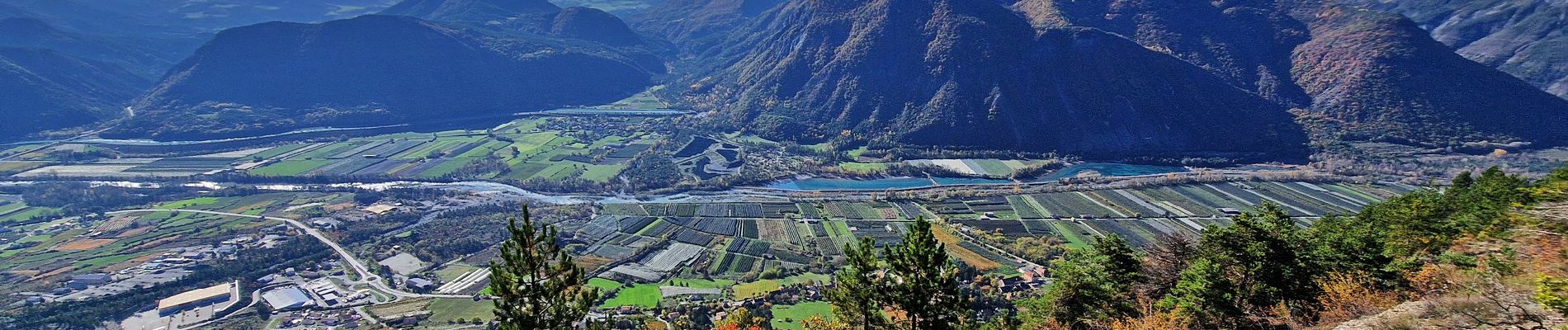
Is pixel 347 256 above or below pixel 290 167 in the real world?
below

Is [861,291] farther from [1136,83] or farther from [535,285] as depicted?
[1136,83]

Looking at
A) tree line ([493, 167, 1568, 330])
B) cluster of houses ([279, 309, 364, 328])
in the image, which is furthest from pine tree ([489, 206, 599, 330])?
cluster of houses ([279, 309, 364, 328])

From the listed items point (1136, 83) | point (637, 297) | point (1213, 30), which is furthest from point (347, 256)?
point (1213, 30)

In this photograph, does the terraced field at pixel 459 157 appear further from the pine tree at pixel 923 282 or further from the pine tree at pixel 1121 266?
the pine tree at pixel 923 282

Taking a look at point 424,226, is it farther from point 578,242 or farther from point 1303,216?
point 1303,216

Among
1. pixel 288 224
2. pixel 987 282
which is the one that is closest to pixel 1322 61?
pixel 987 282

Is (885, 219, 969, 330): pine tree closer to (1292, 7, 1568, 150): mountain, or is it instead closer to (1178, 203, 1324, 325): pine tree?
(1178, 203, 1324, 325): pine tree

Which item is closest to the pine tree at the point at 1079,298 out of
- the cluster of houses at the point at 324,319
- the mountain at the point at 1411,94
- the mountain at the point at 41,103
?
the cluster of houses at the point at 324,319
